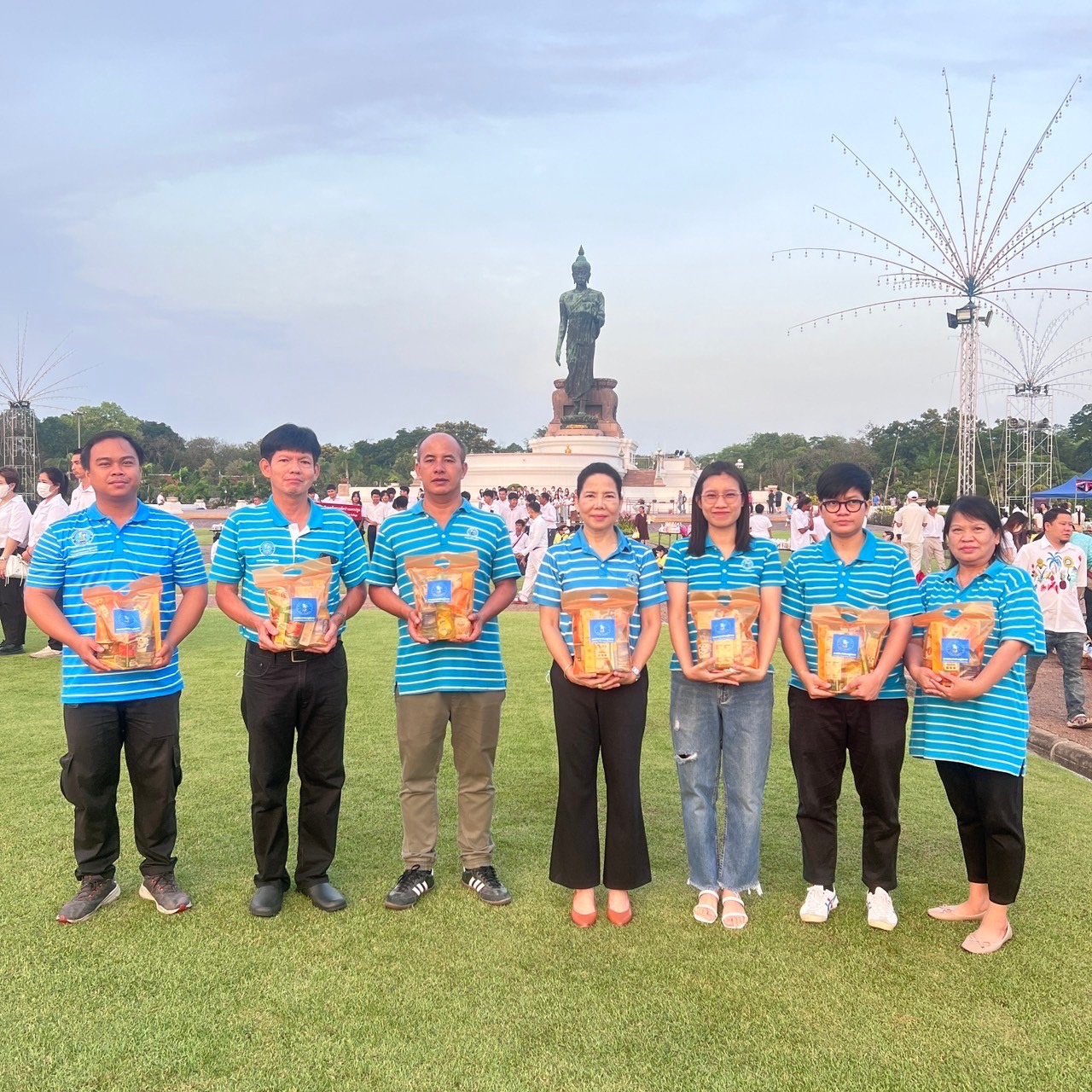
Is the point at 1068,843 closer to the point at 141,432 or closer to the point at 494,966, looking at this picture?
the point at 494,966

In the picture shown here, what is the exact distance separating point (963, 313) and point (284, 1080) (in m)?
18.1

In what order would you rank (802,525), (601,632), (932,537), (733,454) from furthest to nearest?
(733,454) → (802,525) → (932,537) → (601,632)

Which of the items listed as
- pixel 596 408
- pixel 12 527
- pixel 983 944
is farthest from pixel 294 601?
pixel 596 408

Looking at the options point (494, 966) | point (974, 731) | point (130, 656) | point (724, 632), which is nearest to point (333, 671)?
point (130, 656)

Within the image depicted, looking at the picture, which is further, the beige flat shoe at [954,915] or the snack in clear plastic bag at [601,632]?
the beige flat shoe at [954,915]

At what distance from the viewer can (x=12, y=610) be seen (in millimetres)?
8367

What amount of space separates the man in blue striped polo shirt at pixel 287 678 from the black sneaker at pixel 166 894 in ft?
0.86

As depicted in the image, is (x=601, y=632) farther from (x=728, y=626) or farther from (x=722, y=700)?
(x=722, y=700)

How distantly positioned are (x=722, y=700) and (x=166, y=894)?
2217mm

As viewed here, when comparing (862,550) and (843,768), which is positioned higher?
(862,550)

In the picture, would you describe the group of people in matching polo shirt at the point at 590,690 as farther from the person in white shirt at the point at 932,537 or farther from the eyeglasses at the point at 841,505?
the person in white shirt at the point at 932,537

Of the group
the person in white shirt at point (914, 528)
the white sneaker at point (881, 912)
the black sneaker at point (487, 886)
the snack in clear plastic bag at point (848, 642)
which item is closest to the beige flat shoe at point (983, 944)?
the white sneaker at point (881, 912)

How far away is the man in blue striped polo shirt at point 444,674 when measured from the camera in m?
3.34

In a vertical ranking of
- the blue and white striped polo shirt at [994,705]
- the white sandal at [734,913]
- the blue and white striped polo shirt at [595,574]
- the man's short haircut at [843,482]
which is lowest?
the white sandal at [734,913]
